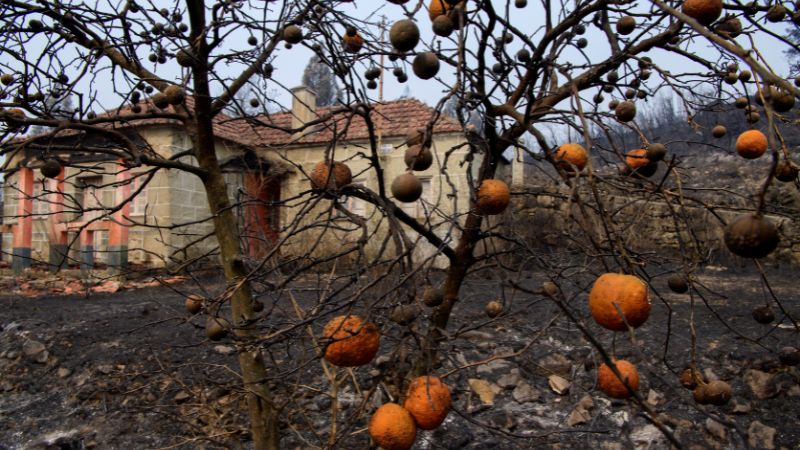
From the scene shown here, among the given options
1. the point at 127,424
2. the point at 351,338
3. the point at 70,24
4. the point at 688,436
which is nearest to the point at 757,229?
the point at 351,338

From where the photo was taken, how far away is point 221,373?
4926mm

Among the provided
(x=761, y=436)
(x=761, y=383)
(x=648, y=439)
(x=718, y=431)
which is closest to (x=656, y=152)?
(x=648, y=439)

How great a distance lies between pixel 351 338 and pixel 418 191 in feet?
1.37

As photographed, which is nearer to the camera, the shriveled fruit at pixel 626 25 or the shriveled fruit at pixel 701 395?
the shriveled fruit at pixel 701 395

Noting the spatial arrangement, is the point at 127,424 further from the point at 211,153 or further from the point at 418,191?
the point at 418,191

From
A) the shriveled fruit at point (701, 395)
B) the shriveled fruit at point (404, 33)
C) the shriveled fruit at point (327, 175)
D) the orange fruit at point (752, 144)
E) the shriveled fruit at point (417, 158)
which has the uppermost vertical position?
the shriveled fruit at point (404, 33)

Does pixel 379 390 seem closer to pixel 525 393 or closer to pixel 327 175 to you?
pixel 525 393

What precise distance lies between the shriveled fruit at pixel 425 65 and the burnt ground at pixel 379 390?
2248 mm

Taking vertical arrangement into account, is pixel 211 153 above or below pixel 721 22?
below

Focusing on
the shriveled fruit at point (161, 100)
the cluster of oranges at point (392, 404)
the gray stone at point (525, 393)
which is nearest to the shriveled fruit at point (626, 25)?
the cluster of oranges at point (392, 404)

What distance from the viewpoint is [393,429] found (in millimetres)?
1331

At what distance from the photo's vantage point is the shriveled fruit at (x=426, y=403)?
137 cm

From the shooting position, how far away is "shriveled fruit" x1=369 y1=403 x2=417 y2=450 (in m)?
1.33

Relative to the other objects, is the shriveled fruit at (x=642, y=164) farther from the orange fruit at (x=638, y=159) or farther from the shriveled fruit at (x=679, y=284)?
the shriveled fruit at (x=679, y=284)
